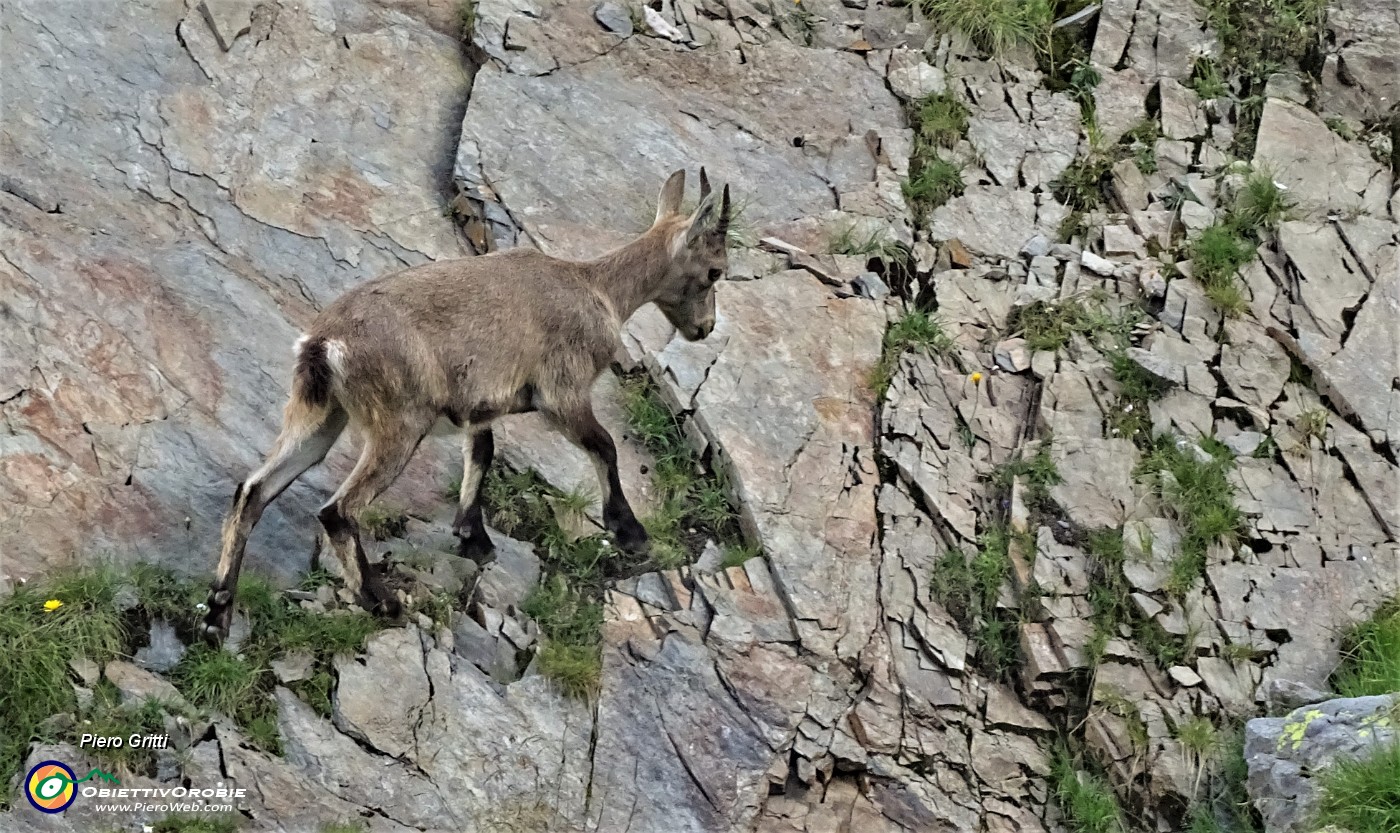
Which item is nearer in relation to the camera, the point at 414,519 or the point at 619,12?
the point at 414,519

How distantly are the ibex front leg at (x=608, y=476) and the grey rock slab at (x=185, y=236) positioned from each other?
3.15 feet

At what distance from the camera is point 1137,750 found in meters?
6.86

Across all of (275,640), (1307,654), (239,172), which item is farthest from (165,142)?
(1307,654)

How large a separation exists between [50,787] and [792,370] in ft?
15.4

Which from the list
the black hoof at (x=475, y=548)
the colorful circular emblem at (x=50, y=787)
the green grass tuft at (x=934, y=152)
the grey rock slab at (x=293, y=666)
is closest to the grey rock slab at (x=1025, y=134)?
the green grass tuft at (x=934, y=152)

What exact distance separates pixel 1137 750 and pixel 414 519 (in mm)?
3998

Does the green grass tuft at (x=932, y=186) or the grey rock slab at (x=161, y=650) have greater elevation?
the green grass tuft at (x=932, y=186)

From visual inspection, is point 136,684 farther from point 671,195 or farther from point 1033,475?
point 1033,475

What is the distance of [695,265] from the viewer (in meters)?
8.43

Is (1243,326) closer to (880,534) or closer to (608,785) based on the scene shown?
(880,534)

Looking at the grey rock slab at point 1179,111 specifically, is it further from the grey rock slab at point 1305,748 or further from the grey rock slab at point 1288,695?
the grey rock slab at point 1305,748

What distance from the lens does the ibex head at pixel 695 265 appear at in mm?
8344

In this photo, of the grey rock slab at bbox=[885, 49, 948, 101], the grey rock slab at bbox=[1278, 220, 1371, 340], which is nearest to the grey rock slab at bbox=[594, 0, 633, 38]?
the grey rock slab at bbox=[885, 49, 948, 101]

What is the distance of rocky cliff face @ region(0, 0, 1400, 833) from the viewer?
6.71 metres
